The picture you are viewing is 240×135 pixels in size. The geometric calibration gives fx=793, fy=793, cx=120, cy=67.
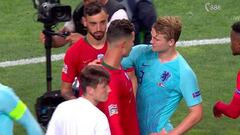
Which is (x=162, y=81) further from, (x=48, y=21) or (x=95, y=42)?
(x=48, y=21)

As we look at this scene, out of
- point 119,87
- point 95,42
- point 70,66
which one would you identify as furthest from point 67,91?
point 119,87

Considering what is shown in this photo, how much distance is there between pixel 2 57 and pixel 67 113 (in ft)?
20.4

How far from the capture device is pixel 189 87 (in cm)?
618

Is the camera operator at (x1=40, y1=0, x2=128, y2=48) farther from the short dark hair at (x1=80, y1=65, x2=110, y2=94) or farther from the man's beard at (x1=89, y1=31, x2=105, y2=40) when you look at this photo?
the short dark hair at (x1=80, y1=65, x2=110, y2=94)

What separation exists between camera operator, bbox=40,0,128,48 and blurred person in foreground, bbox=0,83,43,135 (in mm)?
2146

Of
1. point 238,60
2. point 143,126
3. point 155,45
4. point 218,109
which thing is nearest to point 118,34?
point 155,45

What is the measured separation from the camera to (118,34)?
5980 millimetres

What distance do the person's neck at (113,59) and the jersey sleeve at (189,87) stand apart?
21.9 inches

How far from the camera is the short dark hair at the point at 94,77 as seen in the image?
214 inches

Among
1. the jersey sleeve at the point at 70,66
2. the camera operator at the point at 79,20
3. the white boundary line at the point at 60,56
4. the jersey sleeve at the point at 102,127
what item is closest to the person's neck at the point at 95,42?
the jersey sleeve at the point at 70,66

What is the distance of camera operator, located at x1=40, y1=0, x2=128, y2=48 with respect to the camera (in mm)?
7391

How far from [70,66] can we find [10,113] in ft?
5.23

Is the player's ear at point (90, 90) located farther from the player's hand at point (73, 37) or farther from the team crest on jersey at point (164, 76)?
the player's hand at point (73, 37)

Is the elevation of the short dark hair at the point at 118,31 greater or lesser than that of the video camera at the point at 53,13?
greater
